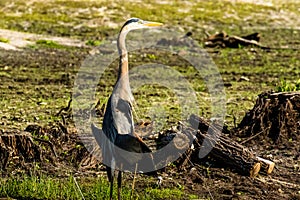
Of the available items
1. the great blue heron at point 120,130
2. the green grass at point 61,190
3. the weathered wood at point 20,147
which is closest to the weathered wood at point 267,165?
the green grass at point 61,190

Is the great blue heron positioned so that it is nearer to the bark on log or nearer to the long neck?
the long neck

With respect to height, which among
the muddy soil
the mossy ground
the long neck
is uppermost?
the long neck

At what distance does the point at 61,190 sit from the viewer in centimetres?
750

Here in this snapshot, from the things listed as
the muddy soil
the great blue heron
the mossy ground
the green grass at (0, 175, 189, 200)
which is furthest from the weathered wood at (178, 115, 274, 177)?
the great blue heron

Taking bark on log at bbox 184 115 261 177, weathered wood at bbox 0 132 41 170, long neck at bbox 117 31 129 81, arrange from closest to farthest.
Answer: long neck at bbox 117 31 129 81, bark on log at bbox 184 115 261 177, weathered wood at bbox 0 132 41 170

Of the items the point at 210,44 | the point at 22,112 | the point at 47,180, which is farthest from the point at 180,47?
the point at 47,180

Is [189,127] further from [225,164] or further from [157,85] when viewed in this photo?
[157,85]

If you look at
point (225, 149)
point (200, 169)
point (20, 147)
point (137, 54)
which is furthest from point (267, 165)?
point (137, 54)

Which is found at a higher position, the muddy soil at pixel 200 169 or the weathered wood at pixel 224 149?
the weathered wood at pixel 224 149

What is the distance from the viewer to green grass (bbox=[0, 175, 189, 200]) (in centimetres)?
745

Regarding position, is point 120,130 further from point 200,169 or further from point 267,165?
point 267,165

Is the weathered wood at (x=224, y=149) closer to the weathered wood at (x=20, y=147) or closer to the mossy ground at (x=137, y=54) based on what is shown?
the mossy ground at (x=137, y=54)

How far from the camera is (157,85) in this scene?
15.1m

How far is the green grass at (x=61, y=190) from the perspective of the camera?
24.4 feet
